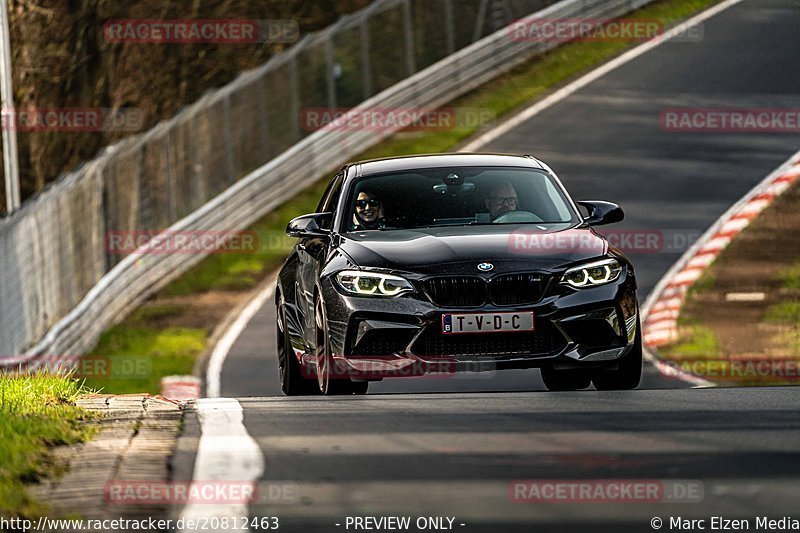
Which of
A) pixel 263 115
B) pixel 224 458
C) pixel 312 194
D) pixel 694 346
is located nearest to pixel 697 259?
pixel 694 346

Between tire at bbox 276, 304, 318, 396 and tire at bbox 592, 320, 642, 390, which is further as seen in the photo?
tire at bbox 276, 304, 318, 396

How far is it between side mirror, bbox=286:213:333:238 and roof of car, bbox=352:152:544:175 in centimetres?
49

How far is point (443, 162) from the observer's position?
11.7 m

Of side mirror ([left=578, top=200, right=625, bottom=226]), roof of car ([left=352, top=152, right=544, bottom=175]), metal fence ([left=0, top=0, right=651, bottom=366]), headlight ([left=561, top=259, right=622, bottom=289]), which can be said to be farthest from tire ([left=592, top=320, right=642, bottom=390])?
metal fence ([left=0, top=0, right=651, bottom=366])

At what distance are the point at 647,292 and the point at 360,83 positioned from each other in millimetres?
11986

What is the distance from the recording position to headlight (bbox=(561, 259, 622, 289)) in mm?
10188

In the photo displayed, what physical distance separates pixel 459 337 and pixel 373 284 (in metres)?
0.61

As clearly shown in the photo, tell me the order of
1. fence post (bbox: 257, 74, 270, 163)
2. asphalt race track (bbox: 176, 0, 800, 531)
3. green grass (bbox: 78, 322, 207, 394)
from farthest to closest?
fence post (bbox: 257, 74, 270, 163), green grass (bbox: 78, 322, 207, 394), asphalt race track (bbox: 176, 0, 800, 531)

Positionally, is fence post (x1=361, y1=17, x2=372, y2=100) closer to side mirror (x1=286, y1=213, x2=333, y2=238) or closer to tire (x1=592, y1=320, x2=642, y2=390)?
side mirror (x1=286, y1=213, x2=333, y2=238)

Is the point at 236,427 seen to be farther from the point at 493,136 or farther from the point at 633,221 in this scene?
the point at 493,136

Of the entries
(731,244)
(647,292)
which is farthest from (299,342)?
(731,244)

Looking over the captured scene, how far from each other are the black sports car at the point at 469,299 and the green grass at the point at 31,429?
170 cm

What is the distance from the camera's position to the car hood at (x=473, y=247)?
10141 mm

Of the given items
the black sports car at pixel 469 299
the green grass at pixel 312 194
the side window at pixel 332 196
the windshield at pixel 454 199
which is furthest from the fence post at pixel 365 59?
the black sports car at pixel 469 299
